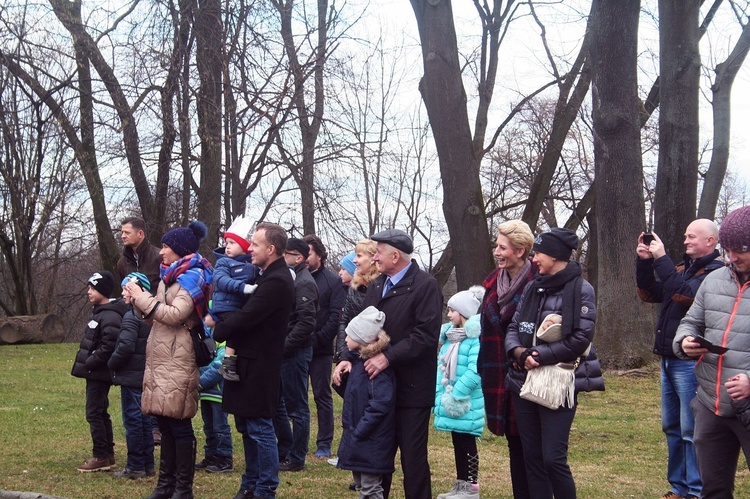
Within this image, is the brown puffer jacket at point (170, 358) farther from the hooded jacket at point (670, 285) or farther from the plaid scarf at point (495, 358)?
→ the hooded jacket at point (670, 285)

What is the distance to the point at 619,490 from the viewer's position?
23.5ft

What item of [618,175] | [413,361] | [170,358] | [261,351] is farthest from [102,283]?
[618,175]

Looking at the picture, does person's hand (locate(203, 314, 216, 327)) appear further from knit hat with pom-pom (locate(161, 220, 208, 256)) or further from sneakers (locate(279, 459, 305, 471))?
sneakers (locate(279, 459, 305, 471))

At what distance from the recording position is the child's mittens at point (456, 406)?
22.1 ft

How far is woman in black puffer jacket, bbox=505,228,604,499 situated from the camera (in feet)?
17.6

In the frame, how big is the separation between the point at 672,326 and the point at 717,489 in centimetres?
178

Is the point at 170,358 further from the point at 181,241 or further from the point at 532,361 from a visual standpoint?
the point at 532,361

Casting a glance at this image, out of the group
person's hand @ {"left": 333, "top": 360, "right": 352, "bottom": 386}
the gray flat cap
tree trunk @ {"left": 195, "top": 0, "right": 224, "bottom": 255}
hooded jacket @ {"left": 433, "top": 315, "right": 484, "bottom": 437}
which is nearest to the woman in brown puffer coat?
person's hand @ {"left": 333, "top": 360, "right": 352, "bottom": 386}

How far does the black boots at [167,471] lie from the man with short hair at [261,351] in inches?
20.1

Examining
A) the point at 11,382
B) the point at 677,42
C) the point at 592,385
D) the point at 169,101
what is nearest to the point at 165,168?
the point at 169,101

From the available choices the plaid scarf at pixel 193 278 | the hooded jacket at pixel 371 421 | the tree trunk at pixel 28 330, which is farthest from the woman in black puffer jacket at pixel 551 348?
the tree trunk at pixel 28 330

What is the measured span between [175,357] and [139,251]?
3.02 meters

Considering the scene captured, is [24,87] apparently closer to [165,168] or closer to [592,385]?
[165,168]

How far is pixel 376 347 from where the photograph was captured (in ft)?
19.3
